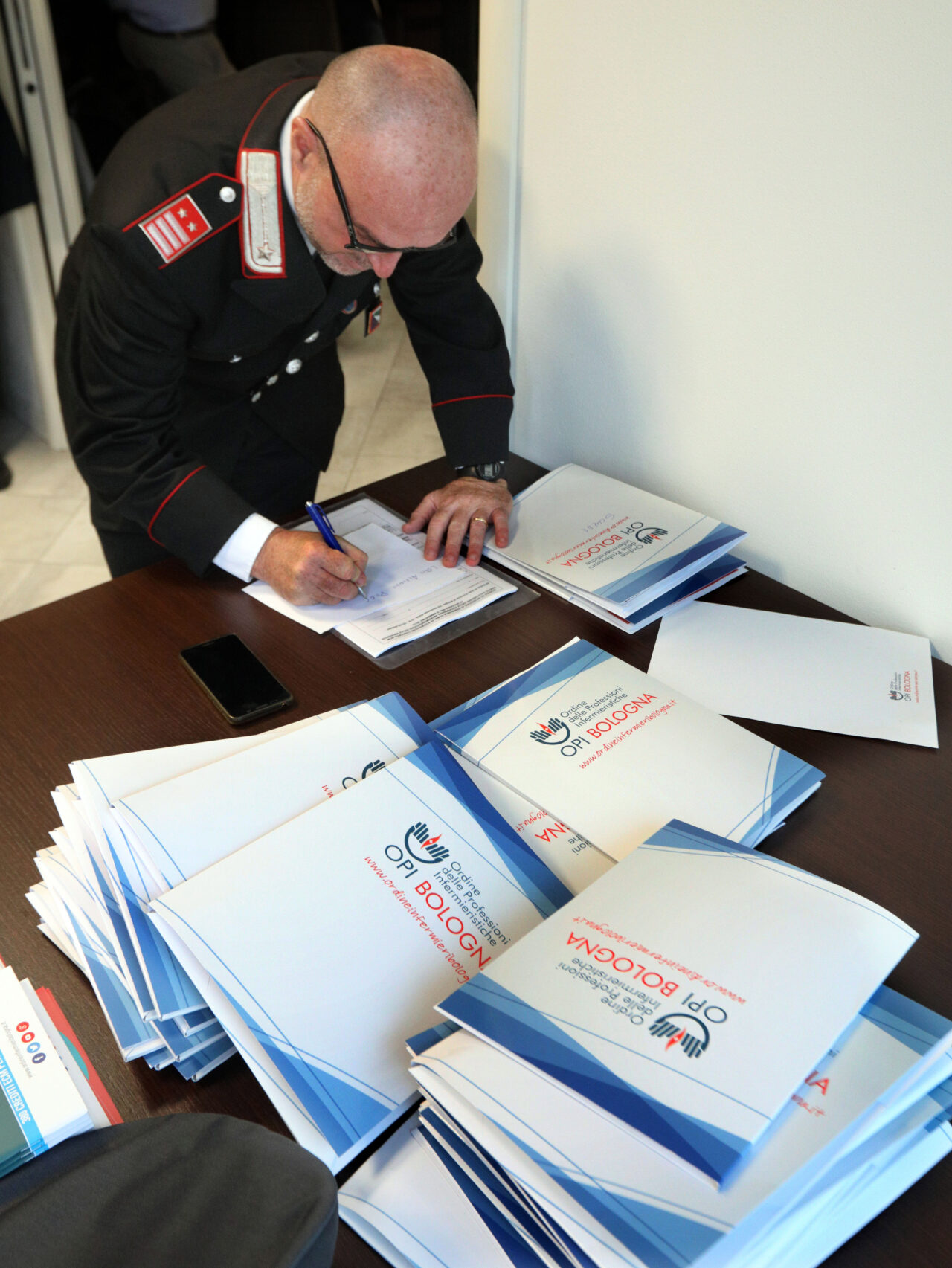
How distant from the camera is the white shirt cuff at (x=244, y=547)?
3.70 feet

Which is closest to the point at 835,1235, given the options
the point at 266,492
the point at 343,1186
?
the point at 343,1186

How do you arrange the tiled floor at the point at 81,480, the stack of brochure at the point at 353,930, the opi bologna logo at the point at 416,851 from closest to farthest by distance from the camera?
the stack of brochure at the point at 353,930, the opi bologna logo at the point at 416,851, the tiled floor at the point at 81,480

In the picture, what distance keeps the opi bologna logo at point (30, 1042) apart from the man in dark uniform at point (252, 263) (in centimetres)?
55

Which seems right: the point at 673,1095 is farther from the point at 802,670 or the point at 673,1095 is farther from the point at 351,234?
the point at 351,234

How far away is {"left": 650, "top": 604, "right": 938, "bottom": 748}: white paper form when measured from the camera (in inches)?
37.5

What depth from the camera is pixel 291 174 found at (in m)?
1.13

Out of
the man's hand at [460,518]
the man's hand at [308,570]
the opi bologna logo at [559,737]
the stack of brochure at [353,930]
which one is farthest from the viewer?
the man's hand at [460,518]

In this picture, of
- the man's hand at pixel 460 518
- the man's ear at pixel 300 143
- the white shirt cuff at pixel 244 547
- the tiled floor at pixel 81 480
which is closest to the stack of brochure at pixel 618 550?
the man's hand at pixel 460 518

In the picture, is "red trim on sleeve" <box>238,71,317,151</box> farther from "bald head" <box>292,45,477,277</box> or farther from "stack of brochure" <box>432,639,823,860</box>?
"stack of brochure" <box>432,639,823,860</box>

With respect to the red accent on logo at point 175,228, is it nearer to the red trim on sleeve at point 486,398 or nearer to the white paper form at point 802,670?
the red trim on sleeve at point 486,398

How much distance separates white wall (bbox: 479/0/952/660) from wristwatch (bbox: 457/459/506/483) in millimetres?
155

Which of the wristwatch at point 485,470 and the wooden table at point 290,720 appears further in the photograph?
the wristwatch at point 485,470

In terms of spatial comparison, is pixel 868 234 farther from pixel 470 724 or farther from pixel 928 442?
pixel 470 724

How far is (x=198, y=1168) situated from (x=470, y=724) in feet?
1.57
